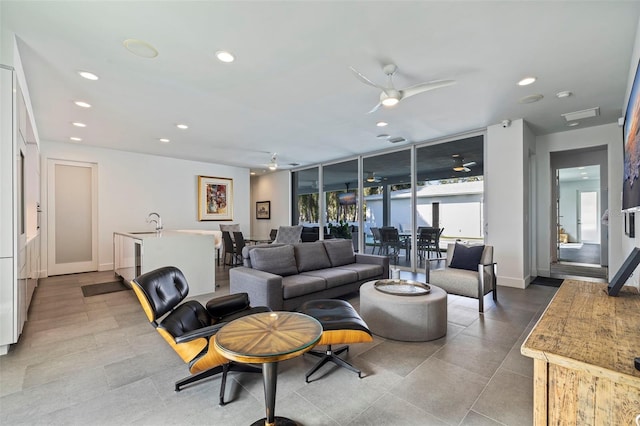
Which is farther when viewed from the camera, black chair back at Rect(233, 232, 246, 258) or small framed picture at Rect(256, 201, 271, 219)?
small framed picture at Rect(256, 201, 271, 219)

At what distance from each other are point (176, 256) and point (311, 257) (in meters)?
2.08

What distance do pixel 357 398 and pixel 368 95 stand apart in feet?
10.7

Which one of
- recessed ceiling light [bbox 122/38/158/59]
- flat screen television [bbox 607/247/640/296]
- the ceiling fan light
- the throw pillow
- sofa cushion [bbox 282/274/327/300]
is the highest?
recessed ceiling light [bbox 122/38/158/59]

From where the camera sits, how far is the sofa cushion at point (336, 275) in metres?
3.75

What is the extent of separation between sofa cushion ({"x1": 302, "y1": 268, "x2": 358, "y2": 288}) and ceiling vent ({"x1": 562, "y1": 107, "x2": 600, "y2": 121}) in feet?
13.4

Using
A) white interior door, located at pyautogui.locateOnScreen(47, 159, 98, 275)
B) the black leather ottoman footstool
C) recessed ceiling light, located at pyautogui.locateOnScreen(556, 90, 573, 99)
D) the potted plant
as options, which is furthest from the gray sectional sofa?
white interior door, located at pyautogui.locateOnScreen(47, 159, 98, 275)

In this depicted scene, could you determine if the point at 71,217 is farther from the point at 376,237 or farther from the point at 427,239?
the point at 427,239

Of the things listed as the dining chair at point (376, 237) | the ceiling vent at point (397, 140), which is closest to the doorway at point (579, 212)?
the dining chair at point (376, 237)

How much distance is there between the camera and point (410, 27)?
2.28 metres

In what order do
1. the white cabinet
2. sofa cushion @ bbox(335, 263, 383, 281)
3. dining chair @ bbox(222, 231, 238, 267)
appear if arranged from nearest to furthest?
the white cabinet < sofa cushion @ bbox(335, 263, 383, 281) < dining chair @ bbox(222, 231, 238, 267)

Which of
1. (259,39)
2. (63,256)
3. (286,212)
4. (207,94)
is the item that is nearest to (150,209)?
(63,256)

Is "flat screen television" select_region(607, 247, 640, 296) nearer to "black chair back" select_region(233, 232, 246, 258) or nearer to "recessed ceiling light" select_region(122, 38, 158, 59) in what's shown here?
"recessed ceiling light" select_region(122, 38, 158, 59)

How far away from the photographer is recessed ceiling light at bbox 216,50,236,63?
8.61 ft

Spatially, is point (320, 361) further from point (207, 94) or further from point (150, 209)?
point (150, 209)
